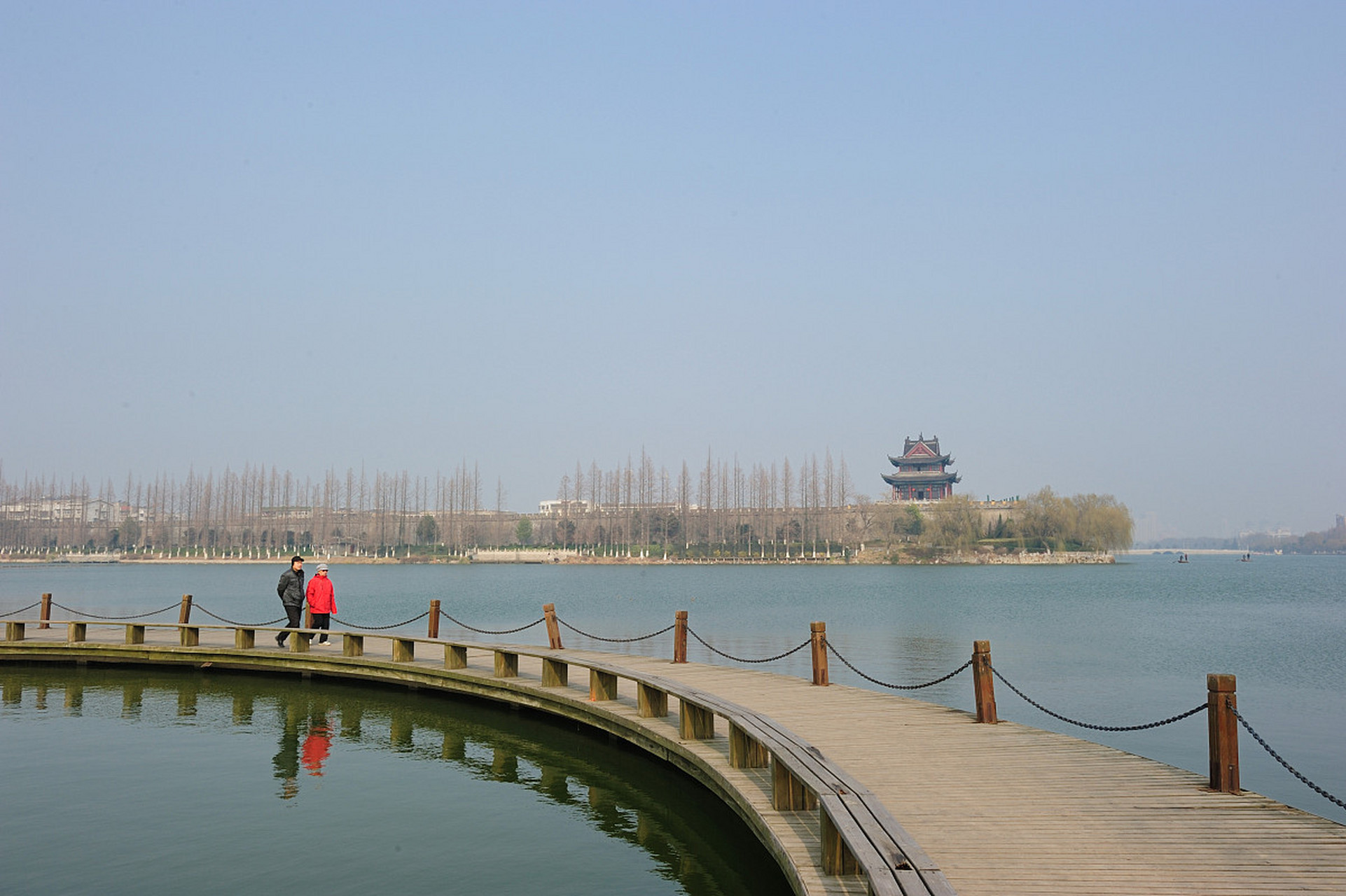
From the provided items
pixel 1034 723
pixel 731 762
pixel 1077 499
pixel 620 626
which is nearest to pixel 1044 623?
pixel 620 626

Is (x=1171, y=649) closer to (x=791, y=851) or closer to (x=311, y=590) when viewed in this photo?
(x=311, y=590)

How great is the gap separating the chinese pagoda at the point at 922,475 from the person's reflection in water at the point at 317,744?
157596 mm

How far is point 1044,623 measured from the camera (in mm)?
39188

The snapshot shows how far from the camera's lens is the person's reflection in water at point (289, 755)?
12.0 metres

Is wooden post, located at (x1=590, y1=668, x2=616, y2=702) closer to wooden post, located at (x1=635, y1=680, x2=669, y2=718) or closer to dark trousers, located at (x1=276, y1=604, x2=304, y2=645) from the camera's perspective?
wooden post, located at (x1=635, y1=680, x2=669, y2=718)

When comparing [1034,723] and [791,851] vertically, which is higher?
[791,851]

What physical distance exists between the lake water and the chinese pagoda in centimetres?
7380

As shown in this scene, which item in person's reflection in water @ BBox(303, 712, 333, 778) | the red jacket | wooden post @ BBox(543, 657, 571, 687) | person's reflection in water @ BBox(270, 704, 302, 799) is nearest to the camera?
person's reflection in water @ BBox(270, 704, 302, 799)

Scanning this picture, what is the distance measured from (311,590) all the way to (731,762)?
13138mm

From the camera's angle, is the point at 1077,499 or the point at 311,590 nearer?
the point at 311,590

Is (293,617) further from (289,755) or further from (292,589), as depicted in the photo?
(289,755)

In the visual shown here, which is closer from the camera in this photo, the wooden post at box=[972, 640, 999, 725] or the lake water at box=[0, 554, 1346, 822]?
the wooden post at box=[972, 640, 999, 725]

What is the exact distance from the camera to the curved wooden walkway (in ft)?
19.7

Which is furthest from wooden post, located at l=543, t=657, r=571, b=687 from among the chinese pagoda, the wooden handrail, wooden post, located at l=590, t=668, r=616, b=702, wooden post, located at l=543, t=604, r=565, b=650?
the chinese pagoda
